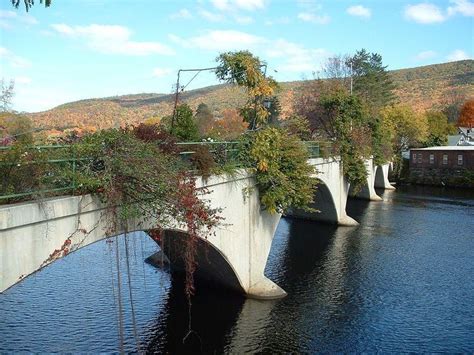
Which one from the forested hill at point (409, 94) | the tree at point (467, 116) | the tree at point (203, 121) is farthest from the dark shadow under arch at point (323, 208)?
the tree at point (467, 116)

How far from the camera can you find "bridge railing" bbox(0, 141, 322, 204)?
8695 mm

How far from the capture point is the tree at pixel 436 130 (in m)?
73.1

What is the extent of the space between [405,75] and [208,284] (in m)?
148

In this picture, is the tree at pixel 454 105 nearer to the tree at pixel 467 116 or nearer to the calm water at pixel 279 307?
the tree at pixel 467 116

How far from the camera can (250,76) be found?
17.7 metres

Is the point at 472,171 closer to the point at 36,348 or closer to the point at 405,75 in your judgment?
the point at 36,348

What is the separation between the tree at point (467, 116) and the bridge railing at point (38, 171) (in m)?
87.6

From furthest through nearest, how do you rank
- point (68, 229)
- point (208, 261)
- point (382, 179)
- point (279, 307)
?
1. point (382, 179)
2. point (279, 307)
3. point (208, 261)
4. point (68, 229)

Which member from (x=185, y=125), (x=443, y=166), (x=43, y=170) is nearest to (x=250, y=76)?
(x=185, y=125)

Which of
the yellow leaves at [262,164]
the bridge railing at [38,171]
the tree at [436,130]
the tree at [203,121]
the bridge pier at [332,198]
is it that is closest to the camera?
the bridge railing at [38,171]

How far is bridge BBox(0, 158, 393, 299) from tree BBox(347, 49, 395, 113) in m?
41.6

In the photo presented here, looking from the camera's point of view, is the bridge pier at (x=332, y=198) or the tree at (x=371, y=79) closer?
the bridge pier at (x=332, y=198)

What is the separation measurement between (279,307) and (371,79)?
62.1 m

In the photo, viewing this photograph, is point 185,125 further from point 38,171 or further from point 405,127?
point 405,127
